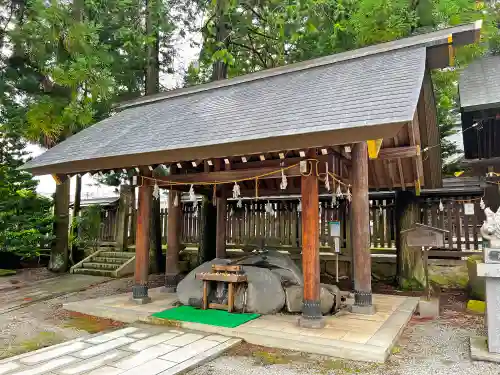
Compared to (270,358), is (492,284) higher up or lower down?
higher up

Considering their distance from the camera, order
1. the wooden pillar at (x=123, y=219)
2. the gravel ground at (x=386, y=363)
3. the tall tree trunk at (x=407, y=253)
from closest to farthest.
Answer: the gravel ground at (x=386, y=363), the tall tree trunk at (x=407, y=253), the wooden pillar at (x=123, y=219)

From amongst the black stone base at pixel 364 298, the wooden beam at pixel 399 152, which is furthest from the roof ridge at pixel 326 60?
the black stone base at pixel 364 298

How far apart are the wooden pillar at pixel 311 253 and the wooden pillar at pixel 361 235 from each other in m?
1.22

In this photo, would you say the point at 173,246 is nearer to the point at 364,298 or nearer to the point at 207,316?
the point at 207,316

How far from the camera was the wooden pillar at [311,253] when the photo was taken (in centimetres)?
539

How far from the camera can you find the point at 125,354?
4461 millimetres

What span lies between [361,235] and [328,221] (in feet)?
12.6

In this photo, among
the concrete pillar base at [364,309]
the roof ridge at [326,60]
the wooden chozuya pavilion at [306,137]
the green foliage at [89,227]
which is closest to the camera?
the wooden chozuya pavilion at [306,137]

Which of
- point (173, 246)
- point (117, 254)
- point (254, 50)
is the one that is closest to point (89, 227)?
point (117, 254)

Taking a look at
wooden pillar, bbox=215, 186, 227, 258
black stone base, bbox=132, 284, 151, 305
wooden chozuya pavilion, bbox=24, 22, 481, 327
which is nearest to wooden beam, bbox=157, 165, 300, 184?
wooden chozuya pavilion, bbox=24, 22, 481, 327

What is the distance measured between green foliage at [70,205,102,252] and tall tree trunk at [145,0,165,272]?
11.3 feet

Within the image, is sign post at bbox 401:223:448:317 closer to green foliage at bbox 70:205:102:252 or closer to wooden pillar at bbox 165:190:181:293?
wooden pillar at bbox 165:190:181:293

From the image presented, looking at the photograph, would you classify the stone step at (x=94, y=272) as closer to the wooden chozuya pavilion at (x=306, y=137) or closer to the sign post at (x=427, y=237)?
the wooden chozuya pavilion at (x=306, y=137)

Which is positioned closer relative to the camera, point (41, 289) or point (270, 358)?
point (270, 358)
